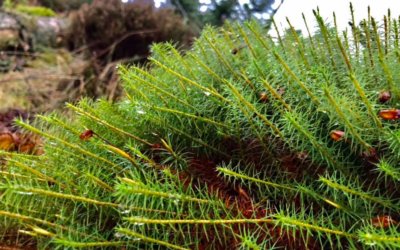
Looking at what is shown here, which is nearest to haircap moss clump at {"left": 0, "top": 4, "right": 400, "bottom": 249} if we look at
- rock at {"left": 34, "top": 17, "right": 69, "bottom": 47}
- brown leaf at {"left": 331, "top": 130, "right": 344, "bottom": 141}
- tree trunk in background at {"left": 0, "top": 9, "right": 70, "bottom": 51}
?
brown leaf at {"left": 331, "top": 130, "right": 344, "bottom": 141}

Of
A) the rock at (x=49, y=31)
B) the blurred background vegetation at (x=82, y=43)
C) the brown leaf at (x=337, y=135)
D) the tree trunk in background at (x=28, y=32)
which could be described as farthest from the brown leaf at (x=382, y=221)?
the rock at (x=49, y=31)

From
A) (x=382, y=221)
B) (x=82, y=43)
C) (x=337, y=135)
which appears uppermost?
(x=82, y=43)

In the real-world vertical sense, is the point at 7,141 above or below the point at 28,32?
below

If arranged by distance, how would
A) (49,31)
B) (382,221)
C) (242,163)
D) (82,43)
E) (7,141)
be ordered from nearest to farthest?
(382,221), (242,163), (7,141), (82,43), (49,31)

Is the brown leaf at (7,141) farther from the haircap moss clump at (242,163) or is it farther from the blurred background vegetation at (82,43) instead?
the blurred background vegetation at (82,43)

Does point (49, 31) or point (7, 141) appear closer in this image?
point (7, 141)

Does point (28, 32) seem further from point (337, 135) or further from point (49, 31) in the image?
point (337, 135)

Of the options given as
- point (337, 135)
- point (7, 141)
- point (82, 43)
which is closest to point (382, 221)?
point (337, 135)

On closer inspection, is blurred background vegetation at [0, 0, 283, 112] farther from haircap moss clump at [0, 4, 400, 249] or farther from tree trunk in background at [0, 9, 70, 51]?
haircap moss clump at [0, 4, 400, 249]
